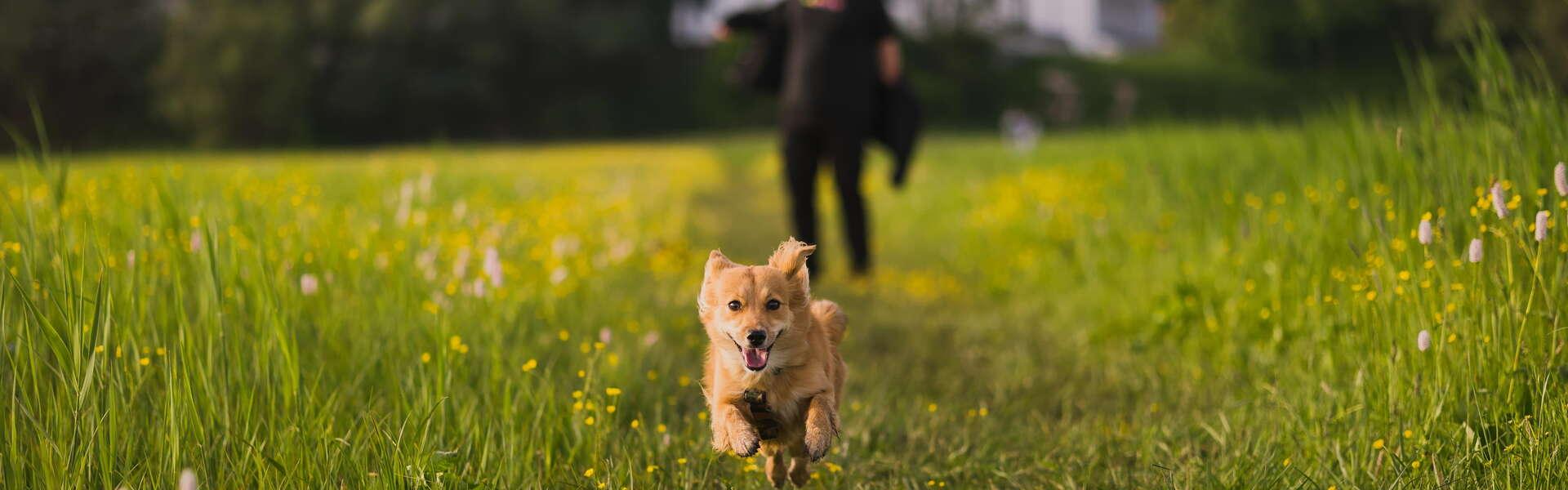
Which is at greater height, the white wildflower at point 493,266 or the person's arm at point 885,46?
the person's arm at point 885,46

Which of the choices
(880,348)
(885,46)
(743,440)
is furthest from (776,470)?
(885,46)

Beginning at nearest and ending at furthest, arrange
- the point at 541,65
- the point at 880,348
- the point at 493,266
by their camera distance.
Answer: the point at 493,266 → the point at 880,348 → the point at 541,65

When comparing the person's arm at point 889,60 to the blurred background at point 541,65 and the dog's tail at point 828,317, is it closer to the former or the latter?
the dog's tail at point 828,317

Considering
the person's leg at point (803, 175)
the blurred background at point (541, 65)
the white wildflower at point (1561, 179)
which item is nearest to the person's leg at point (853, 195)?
the person's leg at point (803, 175)

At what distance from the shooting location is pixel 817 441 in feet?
5.74

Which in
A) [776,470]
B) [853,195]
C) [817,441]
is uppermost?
[817,441]

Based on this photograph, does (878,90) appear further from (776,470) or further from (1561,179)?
(776,470)

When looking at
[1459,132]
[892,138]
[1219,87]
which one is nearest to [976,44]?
[1219,87]

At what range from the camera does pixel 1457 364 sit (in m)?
2.82

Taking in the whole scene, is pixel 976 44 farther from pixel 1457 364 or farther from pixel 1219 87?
pixel 1457 364

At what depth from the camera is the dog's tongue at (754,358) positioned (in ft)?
5.68

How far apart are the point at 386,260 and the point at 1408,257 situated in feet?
11.6

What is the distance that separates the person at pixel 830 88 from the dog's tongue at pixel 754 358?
444 centimetres

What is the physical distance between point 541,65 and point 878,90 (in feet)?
126
